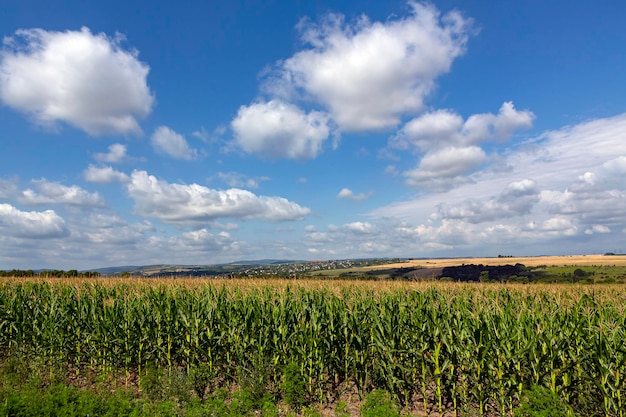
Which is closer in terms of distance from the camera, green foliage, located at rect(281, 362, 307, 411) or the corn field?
the corn field

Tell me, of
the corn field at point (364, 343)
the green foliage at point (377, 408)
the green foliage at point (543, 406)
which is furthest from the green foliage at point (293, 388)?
the green foliage at point (543, 406)

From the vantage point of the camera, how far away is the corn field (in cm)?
873

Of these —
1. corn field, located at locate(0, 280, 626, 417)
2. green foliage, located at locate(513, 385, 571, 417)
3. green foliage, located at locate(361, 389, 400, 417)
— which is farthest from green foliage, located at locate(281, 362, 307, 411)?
green foliage, located at locate(513, 385, 571, 417)

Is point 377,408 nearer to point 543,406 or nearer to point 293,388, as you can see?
point 293,388

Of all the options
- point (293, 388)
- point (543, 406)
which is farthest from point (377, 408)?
point (543, 406)

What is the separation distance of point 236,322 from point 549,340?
8694mm

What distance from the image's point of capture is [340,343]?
1115 cm

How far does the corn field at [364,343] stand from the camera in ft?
28.7

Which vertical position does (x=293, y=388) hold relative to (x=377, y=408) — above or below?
below

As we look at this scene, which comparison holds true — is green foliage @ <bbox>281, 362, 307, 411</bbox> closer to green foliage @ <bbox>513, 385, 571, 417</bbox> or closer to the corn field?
the corn field

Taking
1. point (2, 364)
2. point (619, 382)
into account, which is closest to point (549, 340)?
point (619, 382)

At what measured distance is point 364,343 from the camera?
35.8 feet

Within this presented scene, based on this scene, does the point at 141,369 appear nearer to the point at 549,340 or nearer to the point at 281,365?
the point at 281,365

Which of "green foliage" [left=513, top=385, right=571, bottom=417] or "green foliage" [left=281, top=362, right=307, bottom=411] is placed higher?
"green foliage" [left=513, top=385, right=571, bottom=417]
